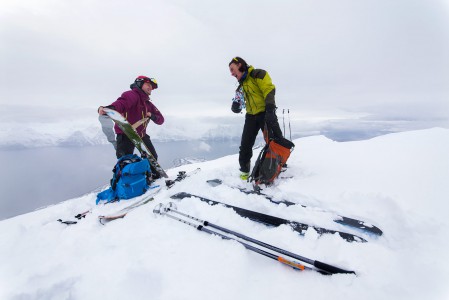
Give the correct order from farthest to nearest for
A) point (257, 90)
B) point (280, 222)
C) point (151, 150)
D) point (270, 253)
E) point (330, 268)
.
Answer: point (151, 150)
point (257, 90)
point (280, 222)
point (270, 253)
point (330, 268)

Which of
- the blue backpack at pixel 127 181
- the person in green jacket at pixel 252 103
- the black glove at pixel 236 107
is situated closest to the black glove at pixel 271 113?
the person in green jacket at pixel 252 103

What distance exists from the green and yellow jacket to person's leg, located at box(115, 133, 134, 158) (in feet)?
11.0

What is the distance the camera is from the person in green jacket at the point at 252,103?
161 inches

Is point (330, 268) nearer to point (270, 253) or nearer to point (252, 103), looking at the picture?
point (270, 253)

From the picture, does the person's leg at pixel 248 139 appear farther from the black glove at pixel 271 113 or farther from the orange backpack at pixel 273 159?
the orange backpack at pixel 273 159

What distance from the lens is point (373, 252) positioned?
183cm

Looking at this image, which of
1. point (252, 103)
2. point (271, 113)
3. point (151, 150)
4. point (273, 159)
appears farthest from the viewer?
point (151, 150)

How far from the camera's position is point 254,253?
202 centimetres

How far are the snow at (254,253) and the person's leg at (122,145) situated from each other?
98.1 inches

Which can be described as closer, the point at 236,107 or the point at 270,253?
the point at 270,253

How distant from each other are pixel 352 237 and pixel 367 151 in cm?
380

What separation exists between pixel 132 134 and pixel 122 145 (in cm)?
50

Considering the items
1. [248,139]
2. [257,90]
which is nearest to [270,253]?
[248,139]

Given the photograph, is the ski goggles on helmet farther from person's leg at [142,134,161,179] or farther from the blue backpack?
the blue backpack
